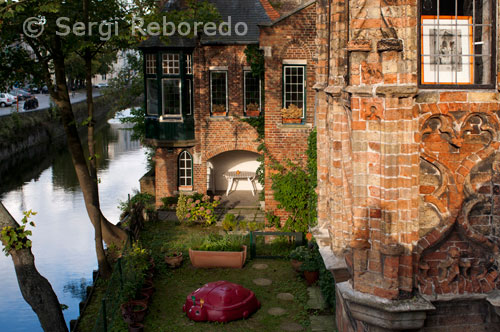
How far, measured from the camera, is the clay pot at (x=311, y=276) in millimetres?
14789

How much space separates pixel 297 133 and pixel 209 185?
6971mm

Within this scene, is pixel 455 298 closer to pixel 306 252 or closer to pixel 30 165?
pixel 306 252

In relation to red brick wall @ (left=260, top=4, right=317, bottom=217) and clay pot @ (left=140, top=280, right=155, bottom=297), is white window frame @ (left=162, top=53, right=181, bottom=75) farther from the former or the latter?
clay pot @ (left=140, top=280, right=155, bottom=297)

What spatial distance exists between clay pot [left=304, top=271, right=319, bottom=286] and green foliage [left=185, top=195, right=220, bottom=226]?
6.67 meters

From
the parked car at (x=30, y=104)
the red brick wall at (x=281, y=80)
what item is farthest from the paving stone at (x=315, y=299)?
the parked car at (x=30, y=104)

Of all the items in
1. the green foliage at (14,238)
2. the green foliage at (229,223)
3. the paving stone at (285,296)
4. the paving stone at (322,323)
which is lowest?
the paving stone at (322,323)

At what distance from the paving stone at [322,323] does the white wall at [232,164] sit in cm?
1373

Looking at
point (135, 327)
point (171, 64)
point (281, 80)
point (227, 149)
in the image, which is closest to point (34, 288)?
point (135, 327)

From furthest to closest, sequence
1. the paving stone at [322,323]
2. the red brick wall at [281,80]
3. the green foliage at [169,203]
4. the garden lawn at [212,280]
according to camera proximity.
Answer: the green foliage at [169,203] → the red brick wall at [281,80] → the garden lawn at [212,280] → the paving stone at [322,323]

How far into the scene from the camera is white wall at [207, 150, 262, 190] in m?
26.0

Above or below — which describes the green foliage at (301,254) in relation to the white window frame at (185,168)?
below

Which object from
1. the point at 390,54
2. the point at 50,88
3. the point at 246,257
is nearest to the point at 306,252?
the point at 246,257

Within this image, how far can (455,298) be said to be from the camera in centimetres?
739

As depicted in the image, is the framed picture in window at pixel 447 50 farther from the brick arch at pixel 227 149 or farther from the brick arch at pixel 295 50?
the brick arch at pixel 227 149
